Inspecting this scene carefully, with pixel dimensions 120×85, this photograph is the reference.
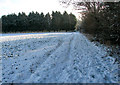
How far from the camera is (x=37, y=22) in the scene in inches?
1634

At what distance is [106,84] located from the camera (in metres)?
2.49

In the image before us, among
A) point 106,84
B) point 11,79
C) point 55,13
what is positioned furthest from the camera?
point 55,13

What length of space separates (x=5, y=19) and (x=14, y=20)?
13.3ft

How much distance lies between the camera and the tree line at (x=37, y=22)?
3819 cm

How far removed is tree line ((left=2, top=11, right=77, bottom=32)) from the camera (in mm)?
→ 38188

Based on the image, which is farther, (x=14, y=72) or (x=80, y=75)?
(x=14, y=72)

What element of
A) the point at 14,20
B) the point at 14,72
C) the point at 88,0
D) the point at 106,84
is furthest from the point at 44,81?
the point at 14,20

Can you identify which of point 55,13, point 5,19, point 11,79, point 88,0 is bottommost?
point 11,79

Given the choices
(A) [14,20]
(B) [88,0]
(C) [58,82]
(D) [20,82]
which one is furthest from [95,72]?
(A) [14,20]

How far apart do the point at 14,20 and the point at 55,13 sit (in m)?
19.6

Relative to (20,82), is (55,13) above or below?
above

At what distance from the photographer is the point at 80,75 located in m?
2.96

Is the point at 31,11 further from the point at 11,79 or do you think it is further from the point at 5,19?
the point at 11,79

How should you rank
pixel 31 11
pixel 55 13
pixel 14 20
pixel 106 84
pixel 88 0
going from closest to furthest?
pixel 106 84 < pixel 88 0 < pixel 14 20 < pixel 31 11 < pixel 55 13
